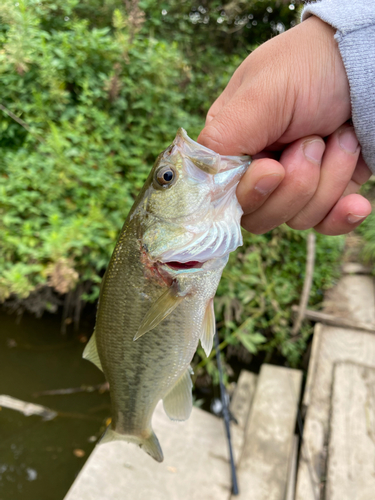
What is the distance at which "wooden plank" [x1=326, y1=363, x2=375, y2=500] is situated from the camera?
204 cm

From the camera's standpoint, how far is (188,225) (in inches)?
42.3

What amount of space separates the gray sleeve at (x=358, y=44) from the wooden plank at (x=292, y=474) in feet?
8.36

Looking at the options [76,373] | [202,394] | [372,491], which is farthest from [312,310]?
[76,373]

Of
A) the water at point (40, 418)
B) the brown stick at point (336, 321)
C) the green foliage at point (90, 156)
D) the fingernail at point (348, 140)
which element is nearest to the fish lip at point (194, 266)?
the fingernail at point (348, 140)

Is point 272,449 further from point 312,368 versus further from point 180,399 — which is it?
point 180,399

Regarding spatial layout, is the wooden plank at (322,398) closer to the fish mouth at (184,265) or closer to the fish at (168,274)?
the fish at (168,274)

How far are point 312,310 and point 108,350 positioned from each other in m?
3.20

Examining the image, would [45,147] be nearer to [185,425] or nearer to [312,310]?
[185,425]

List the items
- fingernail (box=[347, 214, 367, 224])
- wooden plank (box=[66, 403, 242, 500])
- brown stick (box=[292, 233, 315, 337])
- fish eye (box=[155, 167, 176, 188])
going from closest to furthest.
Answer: fish eye (box=[155, 167, 176, 188]) → fingernail (box=[347, 214, 367, 224]) → wooden plank (box=[66, 403, 242, 500]) → brown stick (box=[292, 233, 315, 337])

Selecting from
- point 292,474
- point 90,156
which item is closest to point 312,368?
point 292,474

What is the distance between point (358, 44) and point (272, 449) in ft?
8.71

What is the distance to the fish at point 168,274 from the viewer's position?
105cm

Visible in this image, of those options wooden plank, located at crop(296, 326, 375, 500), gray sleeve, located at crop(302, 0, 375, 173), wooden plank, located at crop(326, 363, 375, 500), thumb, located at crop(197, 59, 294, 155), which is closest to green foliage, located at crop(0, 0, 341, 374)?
wooden plank, located at crop(296, 326, 375, 500)

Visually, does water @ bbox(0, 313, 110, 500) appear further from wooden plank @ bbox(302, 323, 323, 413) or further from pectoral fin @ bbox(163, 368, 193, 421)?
pectoral fin @ bbox(163, 368, 193, 421)
